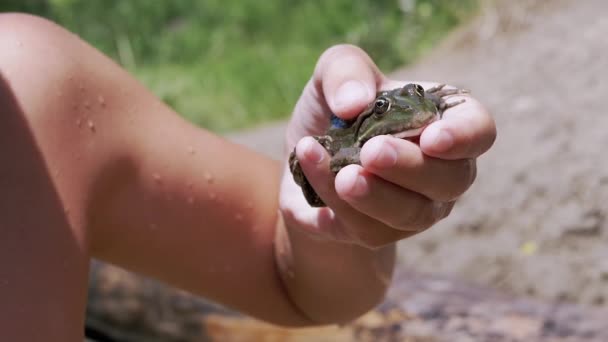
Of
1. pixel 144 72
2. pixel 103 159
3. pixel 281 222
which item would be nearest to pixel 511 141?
pixel 281 222

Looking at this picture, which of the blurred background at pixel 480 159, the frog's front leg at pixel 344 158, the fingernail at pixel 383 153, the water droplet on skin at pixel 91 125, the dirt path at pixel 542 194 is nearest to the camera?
the fingernail at pixel 383 153

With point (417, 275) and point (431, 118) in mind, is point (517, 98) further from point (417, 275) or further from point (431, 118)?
point (431, 118)


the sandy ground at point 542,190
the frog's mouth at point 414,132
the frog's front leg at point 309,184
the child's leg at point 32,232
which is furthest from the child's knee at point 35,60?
the sandy ground at point 542,190

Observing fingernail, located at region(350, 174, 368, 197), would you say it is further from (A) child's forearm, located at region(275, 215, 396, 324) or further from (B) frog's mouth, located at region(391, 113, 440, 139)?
(A) child's forearm, located at region(275, 215, 396, 324)

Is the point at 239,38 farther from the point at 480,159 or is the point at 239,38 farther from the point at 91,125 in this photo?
the point at 91,125

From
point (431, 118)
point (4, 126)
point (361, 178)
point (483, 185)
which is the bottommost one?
point (4, 126)

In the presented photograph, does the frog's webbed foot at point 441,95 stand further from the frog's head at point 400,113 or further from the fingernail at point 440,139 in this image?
the fingernail at point 440,139
